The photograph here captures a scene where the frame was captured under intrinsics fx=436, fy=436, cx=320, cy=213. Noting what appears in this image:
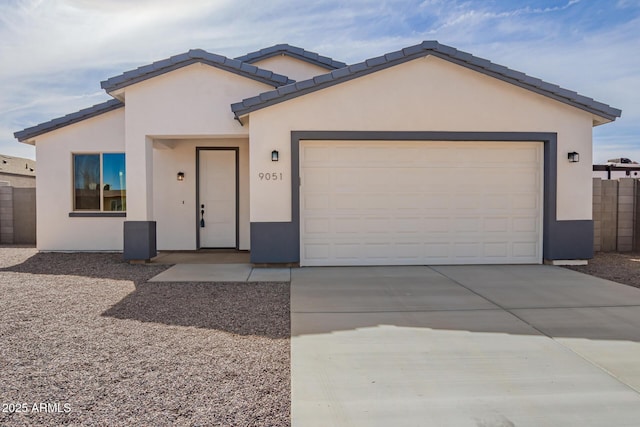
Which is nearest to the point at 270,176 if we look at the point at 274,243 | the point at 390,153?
the point at 274,243

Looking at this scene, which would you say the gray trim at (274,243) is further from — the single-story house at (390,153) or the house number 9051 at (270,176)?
the house number 9051 at (270,176)

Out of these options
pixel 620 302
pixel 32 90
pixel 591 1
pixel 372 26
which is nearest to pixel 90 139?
pixel 32 90

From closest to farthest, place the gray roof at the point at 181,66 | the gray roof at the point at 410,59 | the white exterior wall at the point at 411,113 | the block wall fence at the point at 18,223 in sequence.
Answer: the gray roof at the point at 410,59 < the white exterior wall at the point at 411,113 < the gray roof at the point at 181,66 < the block wall fence at the point at 18,223

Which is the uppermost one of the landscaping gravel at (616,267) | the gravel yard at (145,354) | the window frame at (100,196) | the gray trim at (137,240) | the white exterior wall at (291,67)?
the white exterior wall at (291,67)

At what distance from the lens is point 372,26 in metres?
10.8

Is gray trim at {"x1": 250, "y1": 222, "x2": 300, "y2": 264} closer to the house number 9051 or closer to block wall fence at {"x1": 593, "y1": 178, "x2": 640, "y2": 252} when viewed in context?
the house number 9051

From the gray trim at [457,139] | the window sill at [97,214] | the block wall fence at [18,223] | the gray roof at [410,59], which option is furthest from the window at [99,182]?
the gray trim at [457,139]

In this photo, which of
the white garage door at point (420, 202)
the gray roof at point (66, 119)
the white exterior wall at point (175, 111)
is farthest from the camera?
the gray roof at point (66, 119)

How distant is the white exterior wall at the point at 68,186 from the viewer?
11.4m

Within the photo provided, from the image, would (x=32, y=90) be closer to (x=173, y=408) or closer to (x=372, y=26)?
(x=372, y=26)

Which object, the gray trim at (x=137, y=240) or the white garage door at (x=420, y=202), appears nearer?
the white garage door at (x=420, y=202)

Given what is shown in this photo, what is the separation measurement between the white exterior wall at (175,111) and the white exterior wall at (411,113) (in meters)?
1.17

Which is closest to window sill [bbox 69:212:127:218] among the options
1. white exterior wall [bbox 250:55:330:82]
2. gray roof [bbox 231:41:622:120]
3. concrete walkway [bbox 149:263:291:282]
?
concrete walkway [bbox 149:263:291:282]

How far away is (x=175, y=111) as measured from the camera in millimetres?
9492
